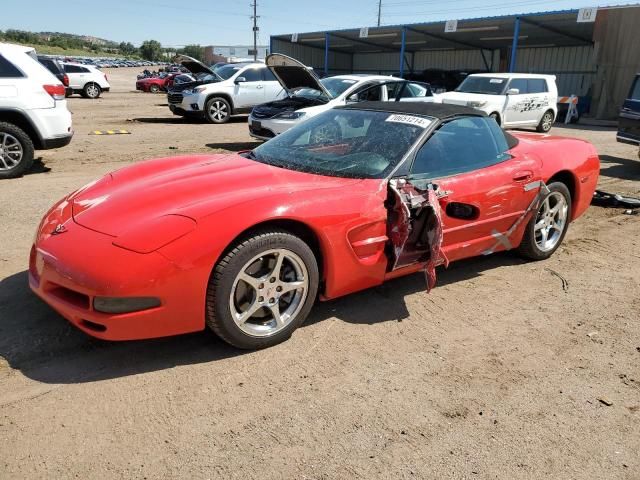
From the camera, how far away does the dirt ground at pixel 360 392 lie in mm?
2197

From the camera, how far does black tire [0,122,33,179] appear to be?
6.91m

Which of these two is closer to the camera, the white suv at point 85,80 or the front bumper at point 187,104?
the front bumper at point 187,104

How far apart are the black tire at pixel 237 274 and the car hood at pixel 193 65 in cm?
1242

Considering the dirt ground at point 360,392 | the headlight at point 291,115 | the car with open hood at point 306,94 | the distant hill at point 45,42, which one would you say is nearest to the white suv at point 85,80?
the car with open hood at point 306,94

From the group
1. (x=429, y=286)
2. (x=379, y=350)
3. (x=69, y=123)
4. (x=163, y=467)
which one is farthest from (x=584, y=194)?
(x=69, y=123)

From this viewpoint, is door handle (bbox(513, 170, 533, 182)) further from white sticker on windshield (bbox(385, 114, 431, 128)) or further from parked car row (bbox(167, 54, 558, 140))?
parked car row (bbox(167, 54, 558, 140))

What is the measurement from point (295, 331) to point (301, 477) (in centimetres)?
122

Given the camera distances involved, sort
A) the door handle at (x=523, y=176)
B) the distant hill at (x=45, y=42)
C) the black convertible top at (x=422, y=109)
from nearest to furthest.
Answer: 1. the black convertible top at (x=422, y=109)
2. the door handle at (x=523, y=176)
3. the distant hill at (x=45, y=42)

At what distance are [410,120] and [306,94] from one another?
7.62 meters

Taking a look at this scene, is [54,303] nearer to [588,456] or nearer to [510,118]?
[588,456]

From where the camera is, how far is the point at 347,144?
148 inches

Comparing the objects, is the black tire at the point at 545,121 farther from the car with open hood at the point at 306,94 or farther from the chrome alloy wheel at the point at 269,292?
the chrome alloy wheel at the point at 269,292

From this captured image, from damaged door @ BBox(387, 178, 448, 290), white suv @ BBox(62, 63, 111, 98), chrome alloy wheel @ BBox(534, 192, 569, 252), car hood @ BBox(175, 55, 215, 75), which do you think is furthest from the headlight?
white suv @ BBox(62, 63, 111, 98)

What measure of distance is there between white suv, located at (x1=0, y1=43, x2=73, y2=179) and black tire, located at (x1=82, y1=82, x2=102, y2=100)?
60.1 feet
